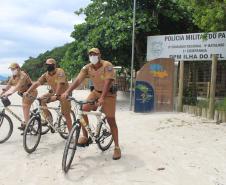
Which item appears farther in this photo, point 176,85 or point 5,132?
point 176,85

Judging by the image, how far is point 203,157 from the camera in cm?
828

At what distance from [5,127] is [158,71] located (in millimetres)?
6973

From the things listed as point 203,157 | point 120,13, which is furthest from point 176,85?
→ point 203,157

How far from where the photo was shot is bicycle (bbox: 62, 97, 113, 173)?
720 centimetres

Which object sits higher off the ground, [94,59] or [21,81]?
[94,59]

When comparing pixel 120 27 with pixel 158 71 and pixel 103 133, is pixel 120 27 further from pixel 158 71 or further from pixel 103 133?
pixel 103 133

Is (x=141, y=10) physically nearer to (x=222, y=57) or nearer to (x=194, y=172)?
(x=222, y=57)

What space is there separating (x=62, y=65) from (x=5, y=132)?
38.5 ft

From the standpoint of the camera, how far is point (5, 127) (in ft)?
32.2

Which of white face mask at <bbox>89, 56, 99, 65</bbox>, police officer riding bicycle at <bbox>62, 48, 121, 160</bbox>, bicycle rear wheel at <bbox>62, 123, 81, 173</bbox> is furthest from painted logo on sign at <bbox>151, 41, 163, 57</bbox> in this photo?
bicycle rear wheel at <bbox>62, 123, 81, 173</bbox>

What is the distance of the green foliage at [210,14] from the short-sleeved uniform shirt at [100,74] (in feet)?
20.1

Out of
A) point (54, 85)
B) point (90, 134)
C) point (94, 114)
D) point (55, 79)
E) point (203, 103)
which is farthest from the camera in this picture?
point (203, 103)

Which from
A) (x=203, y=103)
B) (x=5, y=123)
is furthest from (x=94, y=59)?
(x=203, y=103)

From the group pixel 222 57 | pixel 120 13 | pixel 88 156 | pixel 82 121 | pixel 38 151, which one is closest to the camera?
pixel 82 121
